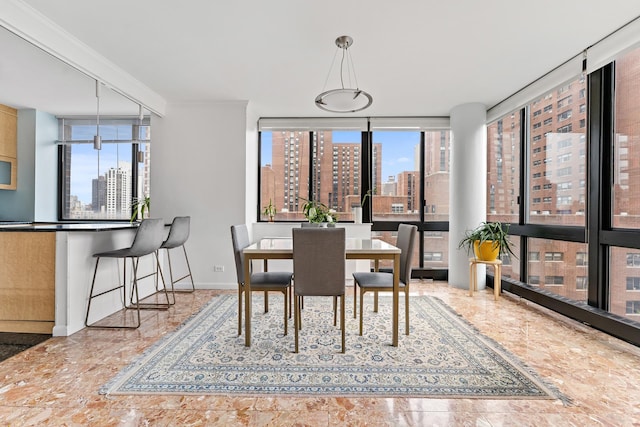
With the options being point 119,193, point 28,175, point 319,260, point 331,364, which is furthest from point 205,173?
point 331,364

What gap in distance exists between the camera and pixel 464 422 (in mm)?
1603

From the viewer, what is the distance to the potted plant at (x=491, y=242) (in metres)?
3.89

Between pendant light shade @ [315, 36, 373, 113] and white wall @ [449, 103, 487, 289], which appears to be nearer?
pendant light shade @ [315, 36, 373, 113]

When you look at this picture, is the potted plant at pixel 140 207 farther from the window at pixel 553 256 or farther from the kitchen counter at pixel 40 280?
the window at pixel 553 256

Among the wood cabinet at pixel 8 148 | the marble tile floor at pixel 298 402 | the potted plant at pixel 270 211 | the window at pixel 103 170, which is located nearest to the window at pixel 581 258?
the marble tile floor at pixel 298 402

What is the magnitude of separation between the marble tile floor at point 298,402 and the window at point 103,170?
2946 millimetres

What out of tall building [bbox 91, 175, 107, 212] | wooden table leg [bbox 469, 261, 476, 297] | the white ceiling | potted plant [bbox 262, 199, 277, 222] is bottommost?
wooden table leg [bbox 469, 261, 476, 297]

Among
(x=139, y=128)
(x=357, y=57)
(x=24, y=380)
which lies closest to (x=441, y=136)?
(x=357, y=57)

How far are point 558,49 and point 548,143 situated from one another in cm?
109

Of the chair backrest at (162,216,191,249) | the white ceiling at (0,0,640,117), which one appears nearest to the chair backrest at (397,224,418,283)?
the white ceiling at (0,0,640,117)

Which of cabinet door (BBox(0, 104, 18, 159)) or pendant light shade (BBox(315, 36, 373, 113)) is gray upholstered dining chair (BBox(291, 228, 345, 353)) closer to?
pendant light shade (BBox(315, 36, 373, 113))

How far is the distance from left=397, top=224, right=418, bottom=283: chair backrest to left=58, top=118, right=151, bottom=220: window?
4096mm

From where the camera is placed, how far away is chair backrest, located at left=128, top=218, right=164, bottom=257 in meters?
2.98

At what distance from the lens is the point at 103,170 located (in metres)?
5.08
